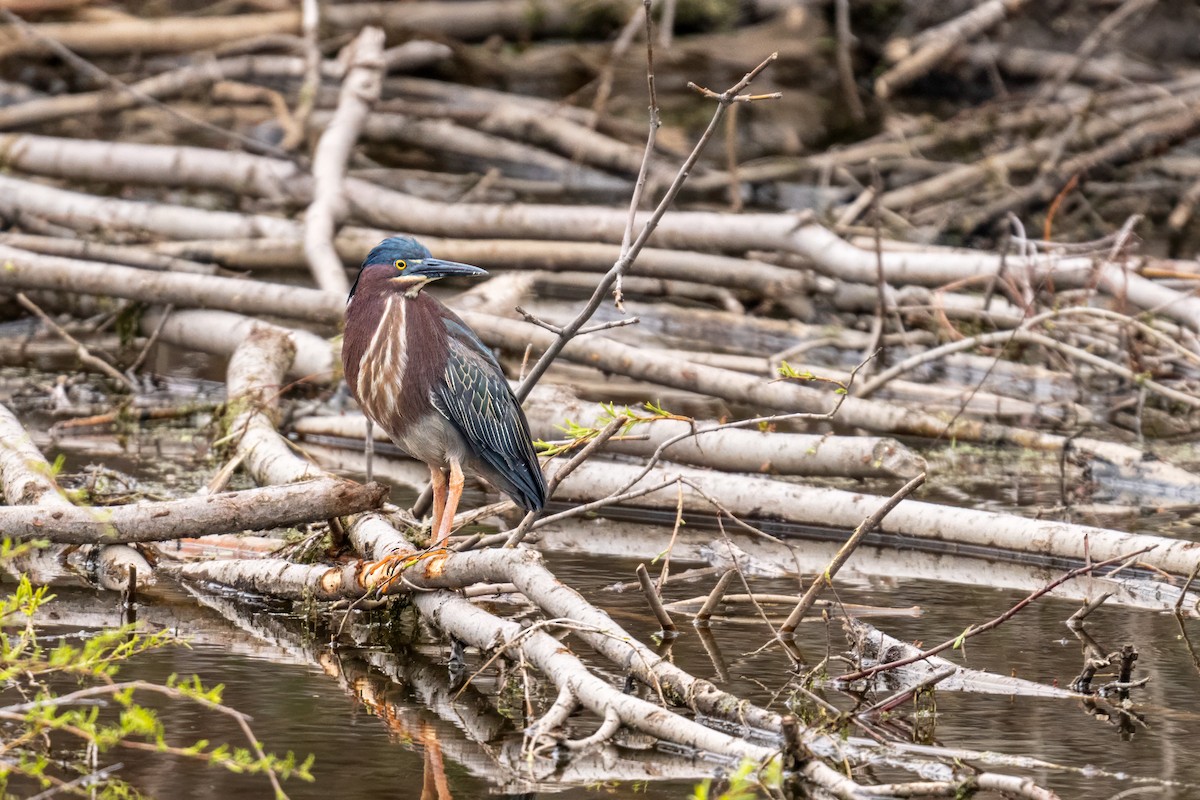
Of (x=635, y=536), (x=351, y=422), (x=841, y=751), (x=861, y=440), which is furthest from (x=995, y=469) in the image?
(x=841, y=751)

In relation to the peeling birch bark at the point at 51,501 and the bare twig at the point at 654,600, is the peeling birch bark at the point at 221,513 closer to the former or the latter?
the peeling birch bark at the point at 51,501

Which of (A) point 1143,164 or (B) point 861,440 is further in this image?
(A) point 1143,164

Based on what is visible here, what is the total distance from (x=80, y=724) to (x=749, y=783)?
1371 mm

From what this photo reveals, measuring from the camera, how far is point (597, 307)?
15.0 ft

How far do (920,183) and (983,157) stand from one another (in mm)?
1195

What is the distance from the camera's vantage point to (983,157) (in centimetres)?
1297

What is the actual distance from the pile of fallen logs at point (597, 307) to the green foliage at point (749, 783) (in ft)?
0.36

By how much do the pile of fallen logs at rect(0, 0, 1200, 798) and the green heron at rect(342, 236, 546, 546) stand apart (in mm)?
132

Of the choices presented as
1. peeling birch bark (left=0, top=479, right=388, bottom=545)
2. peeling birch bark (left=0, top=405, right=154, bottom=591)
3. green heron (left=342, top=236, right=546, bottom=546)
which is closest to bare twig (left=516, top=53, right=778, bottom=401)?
green heron (left=342, top=236, right=546, bottom=546)

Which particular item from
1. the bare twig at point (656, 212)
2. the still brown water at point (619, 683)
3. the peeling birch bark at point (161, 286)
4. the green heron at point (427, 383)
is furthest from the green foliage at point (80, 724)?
the peeling birch bark at point (161, 286)

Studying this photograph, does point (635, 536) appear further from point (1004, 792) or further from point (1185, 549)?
point (1004, 792)

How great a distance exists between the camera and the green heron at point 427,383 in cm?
480

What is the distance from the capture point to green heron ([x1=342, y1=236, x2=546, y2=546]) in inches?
189

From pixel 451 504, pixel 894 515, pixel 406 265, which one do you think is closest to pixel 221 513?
pixel 451 504
